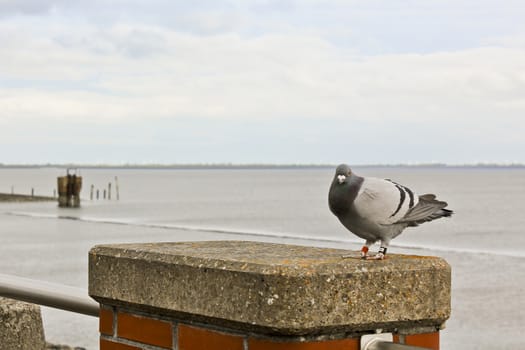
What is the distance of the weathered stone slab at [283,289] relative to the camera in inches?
85.0

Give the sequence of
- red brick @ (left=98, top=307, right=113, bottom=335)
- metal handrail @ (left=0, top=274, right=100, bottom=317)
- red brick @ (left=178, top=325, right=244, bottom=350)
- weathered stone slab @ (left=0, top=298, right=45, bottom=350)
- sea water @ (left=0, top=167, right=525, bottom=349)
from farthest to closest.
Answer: sea water @ (left=0, top=167, right=525, bottom=349) → weathered stone slab @ (left=0, top=298, right=45, bottom=350) → metal handrail @ (left=0, top=274, right=100, bottom=317) → red brick @ (left=98, top=307, right=113, bottom=335) → red brick @ (left=178, top=325, right=244, bottom=350)

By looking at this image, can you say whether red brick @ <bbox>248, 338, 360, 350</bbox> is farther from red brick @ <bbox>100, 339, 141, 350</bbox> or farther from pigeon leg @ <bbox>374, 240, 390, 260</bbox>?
red brick @ <bbox>100, 339, 141, 350</bbox>

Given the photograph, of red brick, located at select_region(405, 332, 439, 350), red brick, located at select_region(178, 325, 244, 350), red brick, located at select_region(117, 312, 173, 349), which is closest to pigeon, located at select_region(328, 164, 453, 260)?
red brick, located at select_region(405, 332, 439, 350)

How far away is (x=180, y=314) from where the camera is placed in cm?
244

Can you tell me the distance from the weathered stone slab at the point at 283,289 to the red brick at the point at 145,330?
0.04 metres

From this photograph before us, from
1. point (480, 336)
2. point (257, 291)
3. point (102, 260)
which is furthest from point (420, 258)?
point (480, 336)

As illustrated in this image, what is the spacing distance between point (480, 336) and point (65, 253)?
2232 cm

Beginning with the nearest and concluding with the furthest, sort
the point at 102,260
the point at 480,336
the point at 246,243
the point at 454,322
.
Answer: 1. the point at 102,260
2. the point at 246,243
3. the point at 480,336
4. the point at 454,322

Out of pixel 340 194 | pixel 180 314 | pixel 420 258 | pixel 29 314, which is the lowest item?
pixel 29 314

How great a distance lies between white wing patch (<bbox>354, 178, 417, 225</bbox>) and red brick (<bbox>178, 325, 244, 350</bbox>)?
2.17 feet

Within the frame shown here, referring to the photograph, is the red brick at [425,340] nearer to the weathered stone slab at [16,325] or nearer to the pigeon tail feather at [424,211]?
the pigeon tail feather at [424,211]

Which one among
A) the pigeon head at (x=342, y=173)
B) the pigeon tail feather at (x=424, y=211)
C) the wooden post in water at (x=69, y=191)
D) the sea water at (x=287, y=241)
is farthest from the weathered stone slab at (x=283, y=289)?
the wooden post in water at (x=69, y=191)

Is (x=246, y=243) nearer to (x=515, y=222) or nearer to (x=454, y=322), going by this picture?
(x=454, y=322)

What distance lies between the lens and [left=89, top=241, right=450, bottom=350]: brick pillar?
2170 mm
